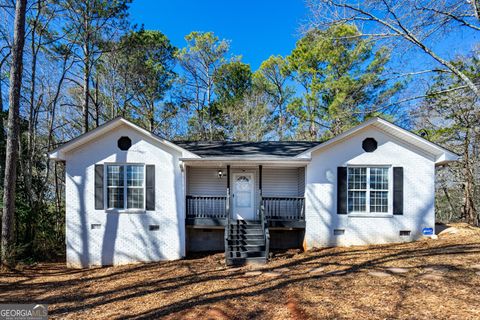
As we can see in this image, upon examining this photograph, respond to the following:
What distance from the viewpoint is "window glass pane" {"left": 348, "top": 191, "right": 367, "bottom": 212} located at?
9.69 metres

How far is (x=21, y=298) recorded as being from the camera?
21.4 ft

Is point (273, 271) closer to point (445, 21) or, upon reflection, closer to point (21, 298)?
point (21, 298)

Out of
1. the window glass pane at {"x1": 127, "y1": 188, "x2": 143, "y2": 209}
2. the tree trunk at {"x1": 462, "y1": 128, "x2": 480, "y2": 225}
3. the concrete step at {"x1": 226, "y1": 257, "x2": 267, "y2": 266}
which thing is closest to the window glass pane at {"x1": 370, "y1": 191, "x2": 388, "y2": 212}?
the concrete step at {"x1": 226, "y1": 257, "x2": 267, "y2": 266}

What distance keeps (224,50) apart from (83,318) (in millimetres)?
19221

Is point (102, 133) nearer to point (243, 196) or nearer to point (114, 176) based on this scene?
point (114, 176)

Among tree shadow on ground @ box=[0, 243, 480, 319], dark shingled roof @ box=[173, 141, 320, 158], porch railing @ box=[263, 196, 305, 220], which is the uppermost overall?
dark shingled roof @ box=[173, 141, 320, 158]

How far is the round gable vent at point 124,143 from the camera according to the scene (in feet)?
31.5

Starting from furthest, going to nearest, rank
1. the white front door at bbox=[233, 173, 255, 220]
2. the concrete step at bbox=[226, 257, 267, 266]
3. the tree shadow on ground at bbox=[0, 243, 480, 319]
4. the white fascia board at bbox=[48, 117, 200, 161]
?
the white front door at bbox=[233, 173, 255, 220] → the white fascia board at bbox=[48, 117, 200, 161] → the concrete step at bbox=[226, 257, 267, 266] → the tree shadow on ground at bbox=[0, 243, 480, 319]

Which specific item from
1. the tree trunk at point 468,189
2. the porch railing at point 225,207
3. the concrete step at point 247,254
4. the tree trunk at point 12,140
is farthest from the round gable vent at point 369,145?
the tree trunk at point 12,140

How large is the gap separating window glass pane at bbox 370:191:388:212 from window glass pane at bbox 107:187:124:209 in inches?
329

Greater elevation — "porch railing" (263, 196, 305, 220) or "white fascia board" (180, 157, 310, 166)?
"white fascia board" (180, 157, 310, 166)

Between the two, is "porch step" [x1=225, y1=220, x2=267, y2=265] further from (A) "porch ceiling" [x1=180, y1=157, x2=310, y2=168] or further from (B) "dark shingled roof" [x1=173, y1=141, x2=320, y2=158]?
(B) "dark shingled roof" [x1=173, y1=141, x2=320, y2=158]

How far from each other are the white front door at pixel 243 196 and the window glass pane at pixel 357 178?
347cm

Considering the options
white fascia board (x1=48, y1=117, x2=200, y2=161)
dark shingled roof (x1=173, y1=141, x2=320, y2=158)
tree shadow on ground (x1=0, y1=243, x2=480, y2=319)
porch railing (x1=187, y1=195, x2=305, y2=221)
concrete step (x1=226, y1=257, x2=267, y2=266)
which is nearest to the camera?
tree shadow on ground (x1=0, y1=243, x2=480, y2=319)
